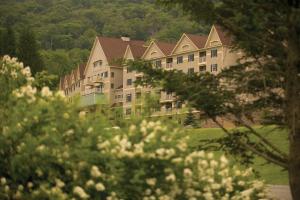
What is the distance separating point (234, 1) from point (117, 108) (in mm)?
3491

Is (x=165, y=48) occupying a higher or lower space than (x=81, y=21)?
lower

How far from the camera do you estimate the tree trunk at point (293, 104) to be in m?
9.73

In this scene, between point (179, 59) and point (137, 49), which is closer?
point (179, 59)

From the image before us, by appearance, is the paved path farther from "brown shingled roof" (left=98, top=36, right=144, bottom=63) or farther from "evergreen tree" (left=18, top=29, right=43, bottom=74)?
"brown shingled roof" (left=98, top=36, right=144, bottom=63)

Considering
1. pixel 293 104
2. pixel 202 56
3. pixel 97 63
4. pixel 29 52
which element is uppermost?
pixel 29 52

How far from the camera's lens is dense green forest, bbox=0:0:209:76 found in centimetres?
13750

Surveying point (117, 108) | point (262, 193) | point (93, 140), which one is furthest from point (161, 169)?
point (262, 193)

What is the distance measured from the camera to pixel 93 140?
6.61 m

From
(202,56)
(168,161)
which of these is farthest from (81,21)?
(168,161)

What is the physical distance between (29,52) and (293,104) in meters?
55.7

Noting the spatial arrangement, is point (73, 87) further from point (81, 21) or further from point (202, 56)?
point (81, 21)

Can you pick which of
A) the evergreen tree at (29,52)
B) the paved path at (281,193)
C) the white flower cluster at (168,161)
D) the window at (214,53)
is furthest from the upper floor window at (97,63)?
the white flower cluster at (168,161)

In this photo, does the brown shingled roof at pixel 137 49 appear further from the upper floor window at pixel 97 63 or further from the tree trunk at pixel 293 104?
the tree trunk at pixel 293 104

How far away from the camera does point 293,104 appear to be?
32.8 feet
